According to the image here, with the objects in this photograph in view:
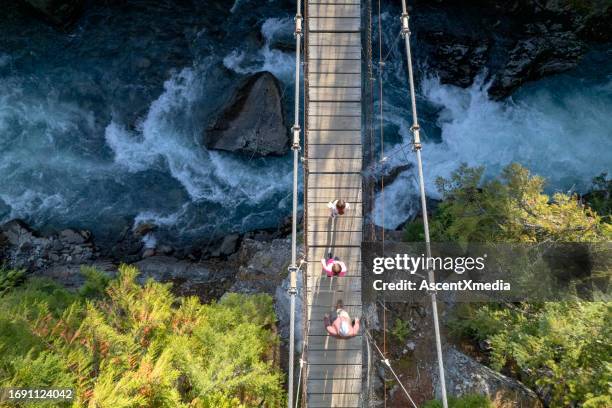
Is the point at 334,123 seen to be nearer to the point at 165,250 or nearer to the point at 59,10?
the point at 165,250

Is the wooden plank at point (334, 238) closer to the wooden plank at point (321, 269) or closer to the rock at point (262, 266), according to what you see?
the wooden plank at point (321, 269)

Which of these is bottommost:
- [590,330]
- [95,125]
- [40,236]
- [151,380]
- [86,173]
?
[151,380]

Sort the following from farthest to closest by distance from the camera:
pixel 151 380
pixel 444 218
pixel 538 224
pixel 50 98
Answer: pixel 50 98 → pixel 444 218 → pixel 538 224 → pixel 151 380

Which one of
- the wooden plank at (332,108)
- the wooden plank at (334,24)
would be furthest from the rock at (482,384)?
the wooden plank at (334,24)

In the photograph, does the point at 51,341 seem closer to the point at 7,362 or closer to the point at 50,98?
the point at 7,362

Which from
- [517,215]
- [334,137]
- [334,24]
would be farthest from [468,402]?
[334,24]

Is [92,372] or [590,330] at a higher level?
[590,330]

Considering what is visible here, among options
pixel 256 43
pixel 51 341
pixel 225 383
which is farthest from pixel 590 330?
pixel 256 43
